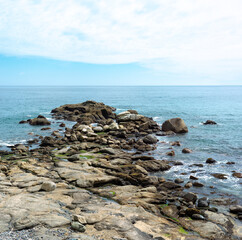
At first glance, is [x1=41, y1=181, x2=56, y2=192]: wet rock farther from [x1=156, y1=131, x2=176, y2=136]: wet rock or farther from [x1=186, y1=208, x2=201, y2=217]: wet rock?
[x1=156, y1=131, x2=176, y2=136]: wet rock

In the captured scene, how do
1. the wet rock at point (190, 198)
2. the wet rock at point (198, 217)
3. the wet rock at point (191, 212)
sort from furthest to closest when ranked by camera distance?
the wet rock at point (190, 198) < the wet rock at point (191, 212) < the wet rock at point (198, 217)

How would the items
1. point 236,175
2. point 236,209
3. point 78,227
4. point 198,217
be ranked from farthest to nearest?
point 236,175 < point 236,209 < point 198,217 < point 78,227

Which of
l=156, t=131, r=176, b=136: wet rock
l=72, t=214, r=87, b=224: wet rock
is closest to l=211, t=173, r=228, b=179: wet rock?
l=72, t=214, r=87, b=224: wet rock

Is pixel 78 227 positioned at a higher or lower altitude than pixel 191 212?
higher

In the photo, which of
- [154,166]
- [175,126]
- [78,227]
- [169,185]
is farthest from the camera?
[175,126]

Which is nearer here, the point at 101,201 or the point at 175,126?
the point at 101,201

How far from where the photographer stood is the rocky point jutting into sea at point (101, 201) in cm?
1338

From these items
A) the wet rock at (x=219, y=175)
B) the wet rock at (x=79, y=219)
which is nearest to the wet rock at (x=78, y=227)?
the wet rock at (x=79, y=219)

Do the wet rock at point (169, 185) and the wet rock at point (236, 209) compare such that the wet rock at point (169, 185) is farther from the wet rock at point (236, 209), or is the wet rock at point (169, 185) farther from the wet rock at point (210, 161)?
the wet rock at point (210, 161)

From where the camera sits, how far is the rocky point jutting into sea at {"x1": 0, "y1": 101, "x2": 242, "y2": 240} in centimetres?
1338

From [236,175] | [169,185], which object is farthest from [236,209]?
[236,175]

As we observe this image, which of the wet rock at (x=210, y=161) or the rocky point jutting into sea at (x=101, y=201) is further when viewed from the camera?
the wet rock at (x=210, y=161)

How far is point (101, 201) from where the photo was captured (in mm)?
18312

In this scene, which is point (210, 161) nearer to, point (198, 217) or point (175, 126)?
point (198, 217)
